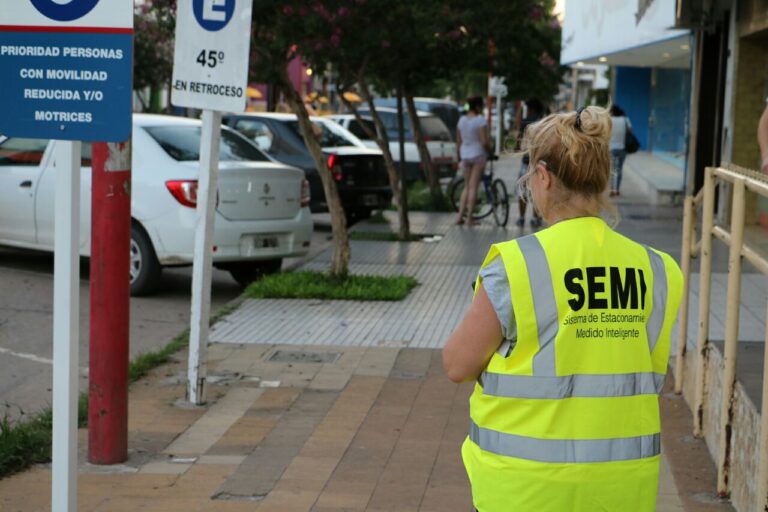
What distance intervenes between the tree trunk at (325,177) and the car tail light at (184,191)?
46.8 inches

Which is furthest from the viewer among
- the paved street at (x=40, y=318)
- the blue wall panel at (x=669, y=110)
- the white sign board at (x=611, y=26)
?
the blue wall panel at (x=669, y=110)

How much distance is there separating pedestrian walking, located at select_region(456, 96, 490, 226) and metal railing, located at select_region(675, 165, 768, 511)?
11050 mm

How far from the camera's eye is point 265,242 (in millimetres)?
11953

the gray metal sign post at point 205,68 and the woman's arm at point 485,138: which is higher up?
the gray metal sign post at point 205,68

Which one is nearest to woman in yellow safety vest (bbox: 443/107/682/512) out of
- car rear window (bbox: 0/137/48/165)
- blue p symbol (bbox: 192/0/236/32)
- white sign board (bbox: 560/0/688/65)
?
blue p symbol (bbox: 192/0/236/32)

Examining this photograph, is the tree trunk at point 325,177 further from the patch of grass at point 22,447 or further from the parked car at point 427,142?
the parked car at point 427,142

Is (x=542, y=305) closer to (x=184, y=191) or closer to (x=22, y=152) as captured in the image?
(x=184, y=191)

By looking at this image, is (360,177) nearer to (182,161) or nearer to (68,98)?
(182,161)

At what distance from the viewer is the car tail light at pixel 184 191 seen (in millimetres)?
11382

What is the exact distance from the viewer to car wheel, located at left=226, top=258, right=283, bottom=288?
13.0 m

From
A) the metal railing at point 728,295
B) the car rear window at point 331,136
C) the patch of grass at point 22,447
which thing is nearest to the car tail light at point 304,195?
the metal railing at point 728,295

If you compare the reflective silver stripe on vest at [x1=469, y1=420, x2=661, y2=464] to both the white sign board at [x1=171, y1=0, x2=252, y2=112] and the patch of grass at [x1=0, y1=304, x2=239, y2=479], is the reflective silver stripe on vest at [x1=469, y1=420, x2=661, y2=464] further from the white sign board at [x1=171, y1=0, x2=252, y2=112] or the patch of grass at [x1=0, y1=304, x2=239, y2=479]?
the white sign board at [x1=171, y1=0, x2=252, y2=112]

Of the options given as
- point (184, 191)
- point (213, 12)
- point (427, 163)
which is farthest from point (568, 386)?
point (427, 163)

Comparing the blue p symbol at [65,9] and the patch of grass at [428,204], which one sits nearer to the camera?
the blue p symbol at [65,9]
